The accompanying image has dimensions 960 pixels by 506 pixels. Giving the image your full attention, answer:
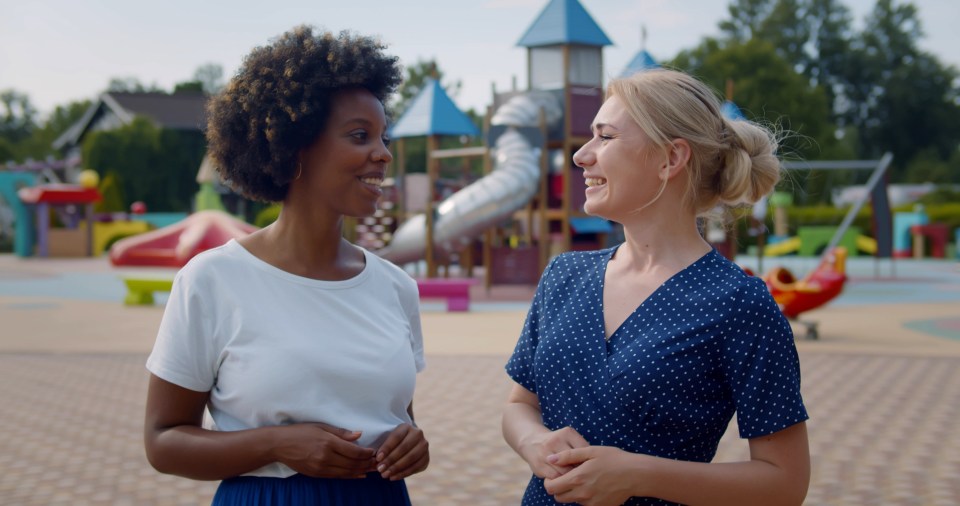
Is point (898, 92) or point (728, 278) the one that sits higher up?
point (898, 92)

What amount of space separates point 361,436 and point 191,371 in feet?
1.32

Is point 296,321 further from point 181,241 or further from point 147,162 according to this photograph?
point 147,162

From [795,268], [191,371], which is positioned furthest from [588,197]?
[795,268]

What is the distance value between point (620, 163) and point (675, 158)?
0.40 ft

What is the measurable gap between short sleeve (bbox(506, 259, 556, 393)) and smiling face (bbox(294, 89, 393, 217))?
0.47 m

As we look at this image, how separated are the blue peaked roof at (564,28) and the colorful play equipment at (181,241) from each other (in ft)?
28.3

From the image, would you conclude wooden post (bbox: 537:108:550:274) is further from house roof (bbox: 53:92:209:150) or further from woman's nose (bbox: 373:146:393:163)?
house roof (bbox: 53:92:209:150)

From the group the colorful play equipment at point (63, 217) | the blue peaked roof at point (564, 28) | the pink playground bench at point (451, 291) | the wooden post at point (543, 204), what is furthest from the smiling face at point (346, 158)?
the colorful play equipment at point (63, 217)

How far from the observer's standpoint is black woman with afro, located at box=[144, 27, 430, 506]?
2209 millimetres

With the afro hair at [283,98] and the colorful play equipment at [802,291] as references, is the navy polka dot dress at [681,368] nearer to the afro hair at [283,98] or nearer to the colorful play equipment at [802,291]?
the afro hair at [283,98]

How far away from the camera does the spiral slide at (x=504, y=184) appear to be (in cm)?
1802

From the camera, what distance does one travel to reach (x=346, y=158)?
2.39 m

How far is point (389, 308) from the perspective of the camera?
2.48m

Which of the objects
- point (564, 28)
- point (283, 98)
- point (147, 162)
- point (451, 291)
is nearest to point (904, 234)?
point (564, 28)
